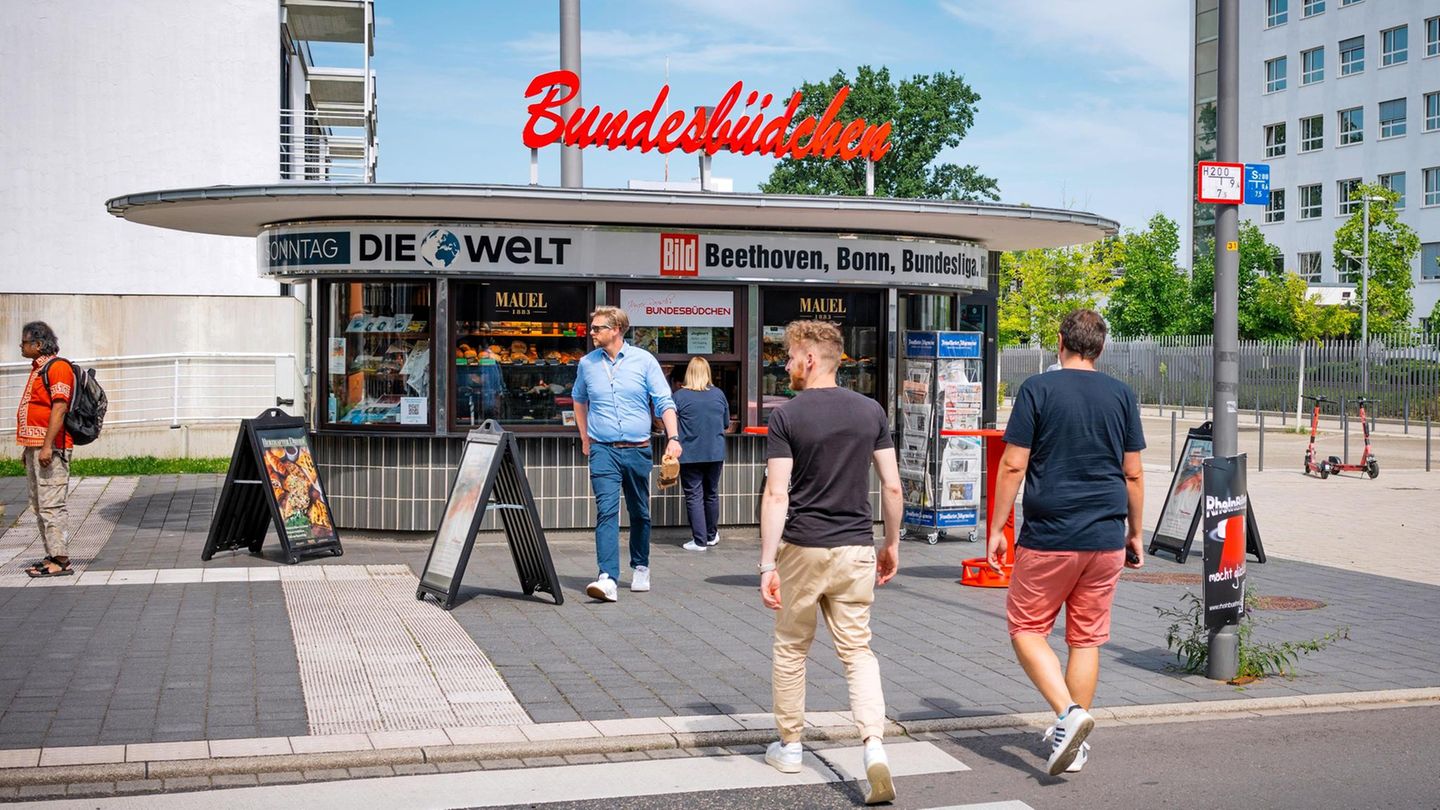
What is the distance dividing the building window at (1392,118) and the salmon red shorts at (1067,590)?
57.9 metres

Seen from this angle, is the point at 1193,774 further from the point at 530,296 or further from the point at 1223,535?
the point at 530,296

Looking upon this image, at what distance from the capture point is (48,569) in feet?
34.0

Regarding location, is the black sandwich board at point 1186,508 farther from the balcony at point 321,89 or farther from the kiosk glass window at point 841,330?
the balcony at point 321,89

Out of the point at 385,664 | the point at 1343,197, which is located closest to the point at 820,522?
the point at 385,664

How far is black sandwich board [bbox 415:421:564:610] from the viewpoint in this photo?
359 inches

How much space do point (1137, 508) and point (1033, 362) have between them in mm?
47424

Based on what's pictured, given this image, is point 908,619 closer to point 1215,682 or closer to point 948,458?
point 1215,682

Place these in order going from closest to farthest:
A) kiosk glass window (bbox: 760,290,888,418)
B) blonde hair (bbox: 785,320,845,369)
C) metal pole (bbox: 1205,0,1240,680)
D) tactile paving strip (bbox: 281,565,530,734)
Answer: blonde hair (bbox: 785,320,845,369) < tactile paving strip (bbox: 281,565,530,734) < metal pole (bbox: 1205,0,1240,680) < kiosk glass window (bbox: 760,290,888,418)

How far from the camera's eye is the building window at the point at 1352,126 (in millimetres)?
58347

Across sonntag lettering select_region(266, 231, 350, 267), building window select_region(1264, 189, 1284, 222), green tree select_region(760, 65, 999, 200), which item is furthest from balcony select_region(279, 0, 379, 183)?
building window select_region(1264, 189, 1284, 222)

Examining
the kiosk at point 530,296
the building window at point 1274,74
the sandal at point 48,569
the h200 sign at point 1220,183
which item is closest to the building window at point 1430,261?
the building window at point 1274,74

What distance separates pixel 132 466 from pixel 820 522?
637 inches

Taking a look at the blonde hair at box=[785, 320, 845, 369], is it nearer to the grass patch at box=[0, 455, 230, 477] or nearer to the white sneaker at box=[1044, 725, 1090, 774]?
the white sneaker at box=[1044, 725, 1090, 774]

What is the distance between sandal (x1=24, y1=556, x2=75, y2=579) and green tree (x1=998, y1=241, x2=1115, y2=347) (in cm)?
5384
